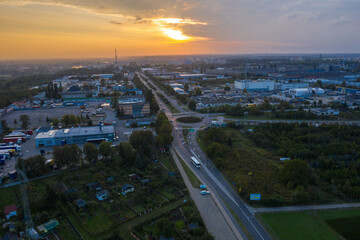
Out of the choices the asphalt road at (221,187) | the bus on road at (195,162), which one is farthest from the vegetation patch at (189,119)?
the bus on road at (195,162)

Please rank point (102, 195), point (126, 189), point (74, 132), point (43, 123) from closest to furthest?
point (102, 195), point (126, 189), point (74, 132), point (43, 123)

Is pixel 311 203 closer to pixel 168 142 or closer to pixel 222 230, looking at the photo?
pixel 222 230

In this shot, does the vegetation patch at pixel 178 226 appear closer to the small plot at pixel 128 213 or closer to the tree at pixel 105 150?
the small plot at pixel 128 213

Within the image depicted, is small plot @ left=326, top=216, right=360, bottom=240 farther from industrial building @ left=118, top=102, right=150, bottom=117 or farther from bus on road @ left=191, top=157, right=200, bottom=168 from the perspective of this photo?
industrial building @ left=118, top=102, right=150, bottom=117

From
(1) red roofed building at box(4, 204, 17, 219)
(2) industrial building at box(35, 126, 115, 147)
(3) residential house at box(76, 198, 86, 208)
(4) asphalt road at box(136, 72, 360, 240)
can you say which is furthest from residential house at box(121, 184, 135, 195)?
(2) industrial building at box(35, 126, 115, 147)

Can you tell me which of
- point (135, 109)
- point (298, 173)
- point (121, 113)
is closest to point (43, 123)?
point (121, 113)

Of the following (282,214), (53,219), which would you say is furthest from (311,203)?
(53,219)

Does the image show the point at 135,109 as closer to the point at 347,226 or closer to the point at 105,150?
the point at 105,150
